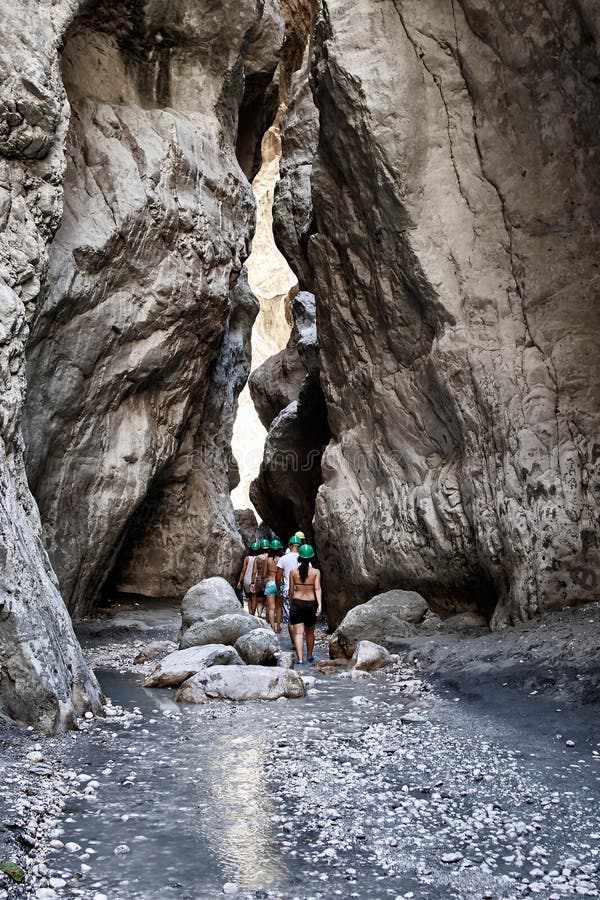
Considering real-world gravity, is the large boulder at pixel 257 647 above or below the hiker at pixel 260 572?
below

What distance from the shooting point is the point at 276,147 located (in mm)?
49094

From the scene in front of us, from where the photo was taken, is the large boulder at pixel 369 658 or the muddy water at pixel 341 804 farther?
the large boulder at pixel 369 658

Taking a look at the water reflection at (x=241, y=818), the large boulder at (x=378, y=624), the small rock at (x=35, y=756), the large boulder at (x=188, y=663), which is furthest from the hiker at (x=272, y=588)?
the small rock at (x=35, y=756)

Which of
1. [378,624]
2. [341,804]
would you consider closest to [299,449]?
[378,624]

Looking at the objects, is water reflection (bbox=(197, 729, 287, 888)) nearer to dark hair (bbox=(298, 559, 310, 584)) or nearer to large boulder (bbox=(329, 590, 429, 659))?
dark hair (bbox=(298, 559, 310, 584))

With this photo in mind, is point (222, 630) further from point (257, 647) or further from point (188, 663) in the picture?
point (188, 663)

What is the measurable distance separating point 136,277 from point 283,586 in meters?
6.42

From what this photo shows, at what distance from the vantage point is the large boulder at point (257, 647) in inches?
364

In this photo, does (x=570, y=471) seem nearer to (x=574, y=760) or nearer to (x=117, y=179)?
(x=574, y=760)

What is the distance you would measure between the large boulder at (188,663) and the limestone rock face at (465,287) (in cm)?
331

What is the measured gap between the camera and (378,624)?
1098cm

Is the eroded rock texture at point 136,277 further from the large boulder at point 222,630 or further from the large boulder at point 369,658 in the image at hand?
the large boulder at point 369,658

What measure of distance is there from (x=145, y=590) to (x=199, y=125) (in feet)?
31.7

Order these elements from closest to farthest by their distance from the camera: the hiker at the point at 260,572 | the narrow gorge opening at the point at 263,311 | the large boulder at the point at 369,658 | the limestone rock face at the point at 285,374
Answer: the large boulder at the point at 369,658, the hiker at the point at 260,572, the limestone rock face at the point at 285,374, the narrow gorge opening at the point at 263,311
